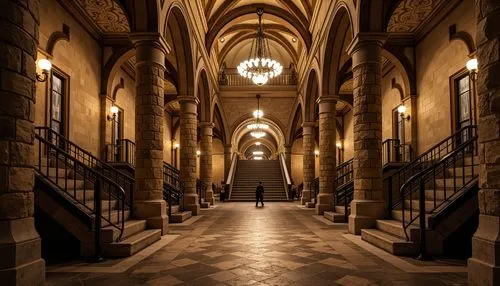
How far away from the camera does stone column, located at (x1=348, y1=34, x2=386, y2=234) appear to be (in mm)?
8867

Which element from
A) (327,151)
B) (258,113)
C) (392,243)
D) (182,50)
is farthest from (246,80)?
(392,243)

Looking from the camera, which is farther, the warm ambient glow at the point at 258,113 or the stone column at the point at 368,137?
the warm ambient glow at the point at 258,113

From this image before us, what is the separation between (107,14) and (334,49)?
25.3 ft

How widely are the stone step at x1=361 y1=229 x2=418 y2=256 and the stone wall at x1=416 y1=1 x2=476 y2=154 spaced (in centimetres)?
643

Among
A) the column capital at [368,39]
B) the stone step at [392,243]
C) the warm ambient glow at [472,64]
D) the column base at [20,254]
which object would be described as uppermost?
the column capital at [368,39]

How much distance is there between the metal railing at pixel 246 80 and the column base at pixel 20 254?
75.1 ft

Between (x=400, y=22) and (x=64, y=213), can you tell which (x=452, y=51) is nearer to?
(x=400, y=22)

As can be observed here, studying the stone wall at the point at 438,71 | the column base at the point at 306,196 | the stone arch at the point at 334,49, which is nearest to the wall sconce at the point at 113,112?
the stone arch at the point at 334,49

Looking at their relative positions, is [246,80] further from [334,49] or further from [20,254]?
[20,254]

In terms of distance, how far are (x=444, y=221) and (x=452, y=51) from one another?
792cm

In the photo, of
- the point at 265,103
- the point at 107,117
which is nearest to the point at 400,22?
the point at 107,117

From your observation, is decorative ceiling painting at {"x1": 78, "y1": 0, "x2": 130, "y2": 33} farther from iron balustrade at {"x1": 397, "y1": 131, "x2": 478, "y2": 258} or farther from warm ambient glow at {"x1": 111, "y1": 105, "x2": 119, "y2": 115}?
iron balustrade at {"x1": 397, "y1": 131, "x2": 478, "y2": 258}

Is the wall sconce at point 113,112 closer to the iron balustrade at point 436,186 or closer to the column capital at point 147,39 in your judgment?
the column capital at point 147,39

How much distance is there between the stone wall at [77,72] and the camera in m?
10.9
